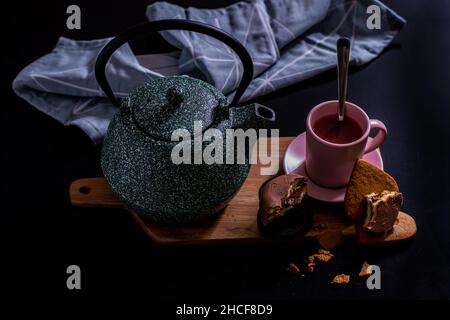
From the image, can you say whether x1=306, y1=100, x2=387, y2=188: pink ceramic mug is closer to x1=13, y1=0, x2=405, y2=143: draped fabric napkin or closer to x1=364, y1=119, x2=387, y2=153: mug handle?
x1=364, y1=119, x2=387, y2=153: mug handle

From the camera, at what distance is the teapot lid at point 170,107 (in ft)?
2.25

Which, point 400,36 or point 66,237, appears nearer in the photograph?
point 66,237

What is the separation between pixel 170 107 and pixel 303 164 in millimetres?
228

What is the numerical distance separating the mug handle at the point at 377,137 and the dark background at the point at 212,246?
7cm

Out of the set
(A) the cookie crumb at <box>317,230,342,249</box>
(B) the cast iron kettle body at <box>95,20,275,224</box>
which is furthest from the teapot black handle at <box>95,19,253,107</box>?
(A) the cookie crumb at <box>317,230,342,249</box>

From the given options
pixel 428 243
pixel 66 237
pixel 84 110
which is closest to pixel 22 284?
pixel 66 237

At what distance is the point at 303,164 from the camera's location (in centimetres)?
84

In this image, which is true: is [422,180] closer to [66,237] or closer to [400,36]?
[400,36]

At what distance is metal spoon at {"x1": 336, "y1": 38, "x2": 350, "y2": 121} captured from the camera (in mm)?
708

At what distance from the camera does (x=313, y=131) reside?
77cm

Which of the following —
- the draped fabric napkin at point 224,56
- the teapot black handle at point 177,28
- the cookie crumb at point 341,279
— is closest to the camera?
the teapot black handle at point 177,28

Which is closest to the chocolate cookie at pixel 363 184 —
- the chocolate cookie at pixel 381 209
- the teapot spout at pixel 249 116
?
the chocolate cookie at pixel 381 209

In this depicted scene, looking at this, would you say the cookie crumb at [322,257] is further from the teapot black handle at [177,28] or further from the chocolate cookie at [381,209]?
the teapot black handle at [177,28]

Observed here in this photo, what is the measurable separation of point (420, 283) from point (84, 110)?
49 cm
